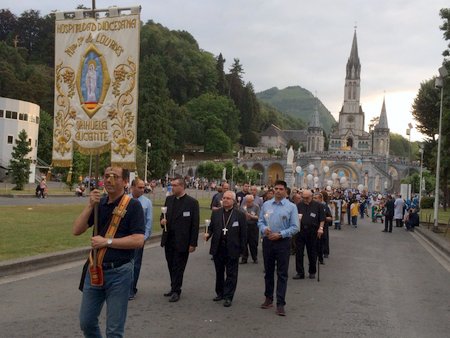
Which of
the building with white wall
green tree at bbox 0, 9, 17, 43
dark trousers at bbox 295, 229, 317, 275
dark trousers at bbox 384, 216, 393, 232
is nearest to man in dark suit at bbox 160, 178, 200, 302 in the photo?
dark trousers at bbox 295, 229, 317, 275

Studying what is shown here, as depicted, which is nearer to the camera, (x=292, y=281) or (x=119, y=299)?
(x=119, y=299)

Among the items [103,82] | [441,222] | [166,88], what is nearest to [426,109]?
[441,222]

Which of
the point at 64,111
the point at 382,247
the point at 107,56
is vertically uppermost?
the point at 107,56

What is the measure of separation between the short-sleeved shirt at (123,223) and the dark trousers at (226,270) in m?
3.79

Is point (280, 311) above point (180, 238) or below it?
below

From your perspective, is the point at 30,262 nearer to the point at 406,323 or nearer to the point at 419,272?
the point at 406,323

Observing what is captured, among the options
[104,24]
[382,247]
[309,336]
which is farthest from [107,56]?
[382,247]

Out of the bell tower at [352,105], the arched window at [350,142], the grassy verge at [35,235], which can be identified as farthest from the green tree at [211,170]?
the grassy verge at [35,235]

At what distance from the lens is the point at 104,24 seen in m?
7.50

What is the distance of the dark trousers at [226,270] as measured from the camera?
870 centimetres

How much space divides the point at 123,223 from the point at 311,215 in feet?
24.2

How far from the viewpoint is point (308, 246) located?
1196cm

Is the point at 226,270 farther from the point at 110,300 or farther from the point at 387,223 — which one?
the point at 387,223

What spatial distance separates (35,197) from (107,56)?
102ft
